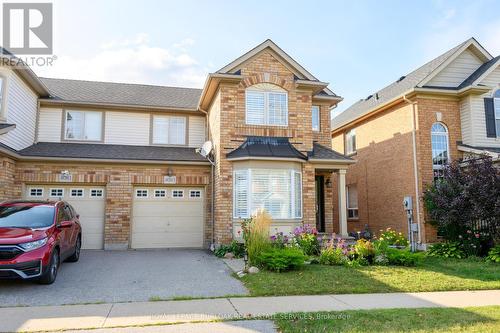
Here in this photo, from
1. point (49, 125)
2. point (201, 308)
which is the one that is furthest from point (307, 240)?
point (49, 125)

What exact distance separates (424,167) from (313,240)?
239 inches

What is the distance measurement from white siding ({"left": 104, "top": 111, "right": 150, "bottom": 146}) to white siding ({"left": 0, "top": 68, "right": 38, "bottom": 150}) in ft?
8.60

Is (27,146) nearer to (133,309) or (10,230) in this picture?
(10,230)

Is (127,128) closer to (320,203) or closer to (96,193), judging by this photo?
(96,193)

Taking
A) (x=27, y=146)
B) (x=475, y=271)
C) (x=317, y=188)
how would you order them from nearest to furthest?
(x=475, y=271), (x=27, y=146), (x=317, y=188)

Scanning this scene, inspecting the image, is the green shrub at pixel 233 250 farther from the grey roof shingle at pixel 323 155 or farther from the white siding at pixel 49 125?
the white siding at pixel 49 125

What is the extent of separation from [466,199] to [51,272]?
11969 millimetres

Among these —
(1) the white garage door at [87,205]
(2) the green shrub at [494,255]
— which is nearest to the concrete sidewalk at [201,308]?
(2) the green shrub at [494,255]

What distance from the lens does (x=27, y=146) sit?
14.4 meters

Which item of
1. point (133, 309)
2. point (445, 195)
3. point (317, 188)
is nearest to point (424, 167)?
point (445, 195)

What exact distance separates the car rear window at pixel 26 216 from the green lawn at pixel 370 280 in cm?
463

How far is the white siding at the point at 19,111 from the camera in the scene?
12754 mm

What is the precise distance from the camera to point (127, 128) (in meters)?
16.0

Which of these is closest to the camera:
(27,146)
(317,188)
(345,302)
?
(345,302)
